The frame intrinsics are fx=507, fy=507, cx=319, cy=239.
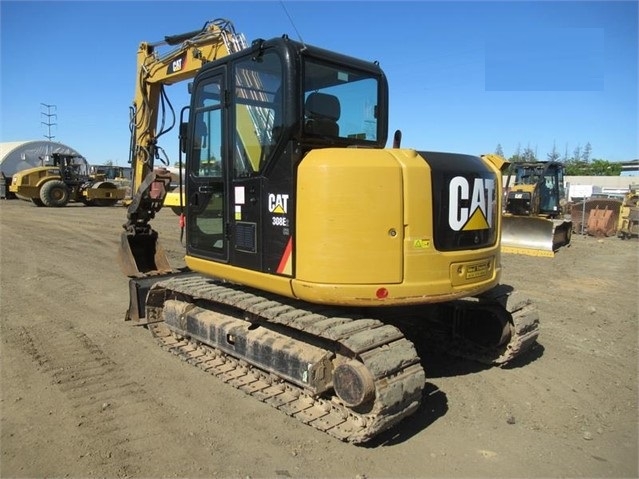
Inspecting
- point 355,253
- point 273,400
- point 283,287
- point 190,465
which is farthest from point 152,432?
point 355,253

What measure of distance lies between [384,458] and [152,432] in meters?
1.73

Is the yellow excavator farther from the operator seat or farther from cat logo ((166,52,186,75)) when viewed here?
cat logo ((166,52,186,75))

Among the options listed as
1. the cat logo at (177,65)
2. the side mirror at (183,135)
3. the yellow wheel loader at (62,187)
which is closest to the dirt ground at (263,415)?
the side mirror at (183,135)

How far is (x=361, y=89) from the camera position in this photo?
4.94m

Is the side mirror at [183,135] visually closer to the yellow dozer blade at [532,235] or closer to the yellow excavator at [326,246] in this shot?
the yellow excavator at [326,246]

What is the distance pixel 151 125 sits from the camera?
7.79 metres

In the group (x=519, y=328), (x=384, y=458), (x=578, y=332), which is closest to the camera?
(x=384, y=458)

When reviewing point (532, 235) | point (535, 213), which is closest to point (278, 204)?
point (532, 235)

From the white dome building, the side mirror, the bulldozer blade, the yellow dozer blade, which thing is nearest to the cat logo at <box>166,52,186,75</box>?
the side mirror

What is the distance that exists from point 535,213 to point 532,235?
3.43 m

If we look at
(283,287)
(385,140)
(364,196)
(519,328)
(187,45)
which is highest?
(187,45)

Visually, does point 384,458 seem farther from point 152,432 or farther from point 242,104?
point 242,104

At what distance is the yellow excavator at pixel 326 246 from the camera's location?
382 centimetres

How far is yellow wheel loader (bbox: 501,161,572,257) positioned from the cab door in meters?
10.7
